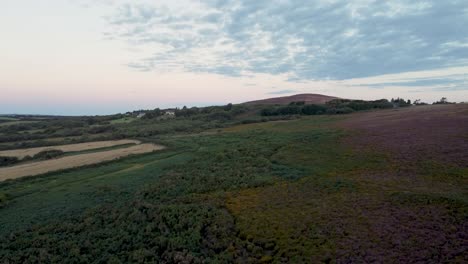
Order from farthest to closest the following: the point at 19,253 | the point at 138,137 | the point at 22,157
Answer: the point at 138,137 → the point at 22,157 → the point at 19,253

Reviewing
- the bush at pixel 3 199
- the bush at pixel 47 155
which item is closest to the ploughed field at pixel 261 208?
the bush at pixel 3 199

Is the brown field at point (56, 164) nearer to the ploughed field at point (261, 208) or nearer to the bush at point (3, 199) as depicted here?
the ploughed field at point (261, 208)

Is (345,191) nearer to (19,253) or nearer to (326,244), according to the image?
(326,244)

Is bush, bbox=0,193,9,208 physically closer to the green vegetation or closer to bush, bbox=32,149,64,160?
the green vegetation

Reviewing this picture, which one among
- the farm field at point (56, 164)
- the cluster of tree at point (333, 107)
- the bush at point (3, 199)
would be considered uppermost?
the cluster of tree at point (333, 107)

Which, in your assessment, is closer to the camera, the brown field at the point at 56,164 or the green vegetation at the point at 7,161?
the brown field at the point at 56,164

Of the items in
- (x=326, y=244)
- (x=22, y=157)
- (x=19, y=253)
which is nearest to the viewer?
(x=326, y=244)

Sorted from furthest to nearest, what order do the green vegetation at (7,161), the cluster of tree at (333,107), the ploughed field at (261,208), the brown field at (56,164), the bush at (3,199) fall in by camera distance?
the cluster of tree at (333,107) → the green vegetation at (7,161) → the brown field at (56,164) → the bush at (3,199) → the ploughed field at (261,208)

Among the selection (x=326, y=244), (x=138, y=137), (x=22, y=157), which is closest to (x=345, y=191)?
(x=326, y=244)

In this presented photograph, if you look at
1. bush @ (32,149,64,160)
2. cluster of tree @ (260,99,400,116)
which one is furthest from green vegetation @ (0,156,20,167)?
cluster of tree @ (260,99,400,116)
